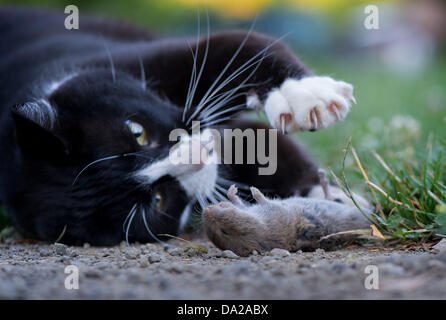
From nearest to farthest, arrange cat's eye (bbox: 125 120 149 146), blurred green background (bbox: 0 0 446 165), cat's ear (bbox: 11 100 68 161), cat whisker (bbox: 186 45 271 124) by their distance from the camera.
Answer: cat's ear (bbox: 11 100 68 161) → cat's eye (bbox: 125 120 149 146) → cat whisker (bbox: 186 45 271 124) → blurred green background (bbox: 0 0 446 165)

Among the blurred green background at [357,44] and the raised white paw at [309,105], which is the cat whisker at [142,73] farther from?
the raised white paw at [309,105]

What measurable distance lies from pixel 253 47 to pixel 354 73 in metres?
5.64

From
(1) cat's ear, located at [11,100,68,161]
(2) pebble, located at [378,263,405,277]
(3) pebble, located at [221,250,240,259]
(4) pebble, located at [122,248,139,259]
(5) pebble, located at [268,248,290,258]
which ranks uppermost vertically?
(1) cat's ear, located at [11,100,68,161]

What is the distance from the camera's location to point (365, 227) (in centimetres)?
164

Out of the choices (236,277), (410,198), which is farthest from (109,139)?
(410,198)

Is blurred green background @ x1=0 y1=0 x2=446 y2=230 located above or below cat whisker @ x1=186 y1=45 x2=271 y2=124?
above

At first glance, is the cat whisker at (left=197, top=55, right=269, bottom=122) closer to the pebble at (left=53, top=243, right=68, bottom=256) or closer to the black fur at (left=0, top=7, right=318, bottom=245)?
the black fur at (left=0, top=7, right=318, bottom=245)

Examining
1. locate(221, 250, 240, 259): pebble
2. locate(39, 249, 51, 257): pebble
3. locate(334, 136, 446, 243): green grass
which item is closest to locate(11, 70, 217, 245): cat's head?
locate(39, 249, 51, 257): pebble

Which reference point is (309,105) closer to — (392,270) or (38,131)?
(392,270)

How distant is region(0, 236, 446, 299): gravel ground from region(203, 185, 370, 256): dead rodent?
64 mm

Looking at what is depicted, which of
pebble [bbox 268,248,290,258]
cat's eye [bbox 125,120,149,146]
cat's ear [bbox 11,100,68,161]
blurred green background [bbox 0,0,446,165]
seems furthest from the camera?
blurred green background [bbox 0,0,446,165]

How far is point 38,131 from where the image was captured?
5.57 ft

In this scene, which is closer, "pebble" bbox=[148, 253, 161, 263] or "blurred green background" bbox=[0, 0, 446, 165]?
"pebble" bbox=[148, 253, 161, 263]

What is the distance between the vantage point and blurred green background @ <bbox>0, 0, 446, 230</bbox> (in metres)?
2.71
